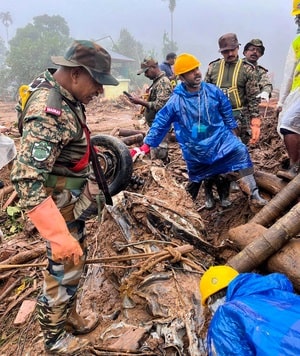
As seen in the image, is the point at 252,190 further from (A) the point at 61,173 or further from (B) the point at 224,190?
(A) the point at 61,173

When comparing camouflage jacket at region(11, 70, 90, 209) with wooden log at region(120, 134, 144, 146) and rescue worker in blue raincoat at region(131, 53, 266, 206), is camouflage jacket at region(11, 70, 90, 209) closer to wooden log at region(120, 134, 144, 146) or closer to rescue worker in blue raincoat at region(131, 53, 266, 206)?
rescue worker in blue raincoat at region(131, 53, 266, 206)

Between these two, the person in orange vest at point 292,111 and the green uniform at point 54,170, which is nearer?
the green uniform at point 54,170

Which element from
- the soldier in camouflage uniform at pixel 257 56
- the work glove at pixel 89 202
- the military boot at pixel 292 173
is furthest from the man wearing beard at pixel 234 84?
the work glove at pixel 89 202

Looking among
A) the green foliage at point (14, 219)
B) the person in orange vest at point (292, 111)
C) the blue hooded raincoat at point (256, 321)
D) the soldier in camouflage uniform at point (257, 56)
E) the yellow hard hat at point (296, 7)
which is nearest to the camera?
the blue hooded raincoat at point (256, 321)

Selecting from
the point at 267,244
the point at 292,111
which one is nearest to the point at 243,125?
the point at 292,111

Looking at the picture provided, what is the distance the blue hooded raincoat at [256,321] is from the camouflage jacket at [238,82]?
377cm

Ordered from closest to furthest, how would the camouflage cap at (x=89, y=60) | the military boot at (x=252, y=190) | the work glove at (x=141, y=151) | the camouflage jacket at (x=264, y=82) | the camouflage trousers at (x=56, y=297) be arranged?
the camouflage cap at (x=89, y=60) < the camouflage trousers at (x=56, y=297) < the military boot at (x=252, y=190) < the work glove at (x=141, y=151) < the camouflage jacket at (x=264, y=82)

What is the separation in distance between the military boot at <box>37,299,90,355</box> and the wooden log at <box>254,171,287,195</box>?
2.61 meters

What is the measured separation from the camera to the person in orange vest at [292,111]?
357cm

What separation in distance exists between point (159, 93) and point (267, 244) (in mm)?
4197

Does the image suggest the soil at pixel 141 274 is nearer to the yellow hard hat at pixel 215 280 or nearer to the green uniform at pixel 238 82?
the yellow hard hat at pixel 215 280

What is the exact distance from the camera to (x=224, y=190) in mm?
4984

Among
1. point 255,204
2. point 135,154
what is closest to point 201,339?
point 255,204

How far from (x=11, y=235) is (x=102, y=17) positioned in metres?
149
